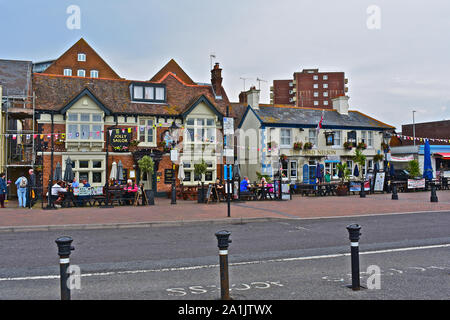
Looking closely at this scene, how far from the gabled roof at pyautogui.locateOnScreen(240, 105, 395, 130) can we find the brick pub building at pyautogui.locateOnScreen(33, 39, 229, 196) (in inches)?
182

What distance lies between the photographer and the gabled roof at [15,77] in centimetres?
2502

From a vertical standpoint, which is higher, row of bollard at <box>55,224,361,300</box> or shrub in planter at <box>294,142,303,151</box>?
shrub in planter at <box>294,142,303,151</box>

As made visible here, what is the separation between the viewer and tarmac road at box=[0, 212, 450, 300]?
587cm

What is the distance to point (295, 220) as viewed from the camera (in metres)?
14.5

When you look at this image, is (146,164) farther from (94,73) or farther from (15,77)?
(94,73)

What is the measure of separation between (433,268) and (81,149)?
22899 millimetres

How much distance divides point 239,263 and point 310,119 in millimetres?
28802

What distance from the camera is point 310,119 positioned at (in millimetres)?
35094

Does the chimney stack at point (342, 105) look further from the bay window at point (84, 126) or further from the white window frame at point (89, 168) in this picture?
the white window frame at point (89, 168)

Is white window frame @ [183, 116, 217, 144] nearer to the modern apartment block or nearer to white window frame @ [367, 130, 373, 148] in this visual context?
white window frame @ [367, 130, 373, 148]

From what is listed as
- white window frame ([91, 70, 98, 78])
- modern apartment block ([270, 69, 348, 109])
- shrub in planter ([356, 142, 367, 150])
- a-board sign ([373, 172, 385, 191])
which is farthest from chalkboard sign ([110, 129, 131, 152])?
modern apartment block ([270, 69, 348, 109])
